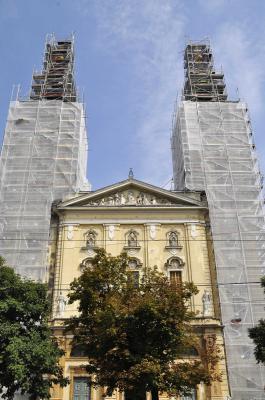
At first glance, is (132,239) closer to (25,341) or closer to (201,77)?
(25,341)

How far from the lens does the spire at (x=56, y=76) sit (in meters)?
42.5

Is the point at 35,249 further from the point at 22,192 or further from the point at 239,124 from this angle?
the point at 239,124

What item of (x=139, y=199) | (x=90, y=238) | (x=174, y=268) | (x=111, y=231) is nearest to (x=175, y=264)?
(x=174, y=268)

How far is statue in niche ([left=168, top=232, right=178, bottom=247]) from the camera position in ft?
110

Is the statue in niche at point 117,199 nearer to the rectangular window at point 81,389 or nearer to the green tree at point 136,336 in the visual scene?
the rectangular window at point 81,389

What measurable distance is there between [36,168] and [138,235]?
363 inches

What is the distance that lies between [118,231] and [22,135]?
11.1m

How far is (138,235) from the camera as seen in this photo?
34.0m

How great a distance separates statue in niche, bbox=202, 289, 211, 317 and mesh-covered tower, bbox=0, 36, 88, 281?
1048 cm

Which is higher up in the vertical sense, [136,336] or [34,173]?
[34,173]

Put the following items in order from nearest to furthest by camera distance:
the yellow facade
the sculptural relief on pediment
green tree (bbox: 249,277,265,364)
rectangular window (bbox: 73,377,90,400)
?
1. green tree (bbox: 249,277,265,364)
2. rectangular window (bbox: 73,377,90,400)
3. the yellow facade
4. the sculptural relief on pediment

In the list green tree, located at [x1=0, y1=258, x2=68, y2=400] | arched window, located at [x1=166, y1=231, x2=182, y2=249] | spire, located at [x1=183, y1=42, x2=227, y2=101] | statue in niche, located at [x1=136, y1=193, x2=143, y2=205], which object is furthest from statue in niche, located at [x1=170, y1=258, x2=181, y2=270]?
spire, located at [x1=183, y1=42, x2=227, y2=101]

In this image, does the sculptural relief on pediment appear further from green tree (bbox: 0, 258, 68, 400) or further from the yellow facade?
green tree (bbox: 0, 258, 68, 400)

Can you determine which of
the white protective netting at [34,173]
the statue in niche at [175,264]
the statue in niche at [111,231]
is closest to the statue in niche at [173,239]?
the statue in niche at [175,264]
